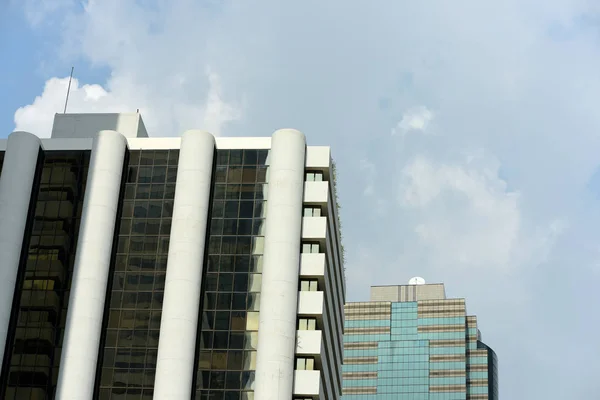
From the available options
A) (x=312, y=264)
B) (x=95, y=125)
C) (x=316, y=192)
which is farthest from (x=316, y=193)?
(x=95, y=125)

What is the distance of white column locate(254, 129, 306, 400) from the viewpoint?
98438mm

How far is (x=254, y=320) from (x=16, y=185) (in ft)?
91.4

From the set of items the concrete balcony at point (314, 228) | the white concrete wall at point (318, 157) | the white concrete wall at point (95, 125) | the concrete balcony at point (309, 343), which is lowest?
the concrete balcony at point (309, 343)

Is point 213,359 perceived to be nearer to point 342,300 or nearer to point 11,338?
point 11,338

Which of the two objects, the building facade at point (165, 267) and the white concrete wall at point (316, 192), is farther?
the white concrete wall at point (316, 192)

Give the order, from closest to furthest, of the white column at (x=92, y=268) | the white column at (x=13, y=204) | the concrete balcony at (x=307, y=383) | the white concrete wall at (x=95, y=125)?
1. the concrete balcony at (x=307, y=383)
2. the white column at (x=92, y=268)
3. the white column at (x=13, y=204)
4. the white concrete wall at (x=95, y=125)

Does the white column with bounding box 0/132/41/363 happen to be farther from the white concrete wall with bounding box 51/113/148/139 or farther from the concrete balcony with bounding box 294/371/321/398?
the concrete balcony with bounding box 294/371/321/398

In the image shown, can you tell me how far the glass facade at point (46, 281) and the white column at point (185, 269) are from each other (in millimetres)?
10281

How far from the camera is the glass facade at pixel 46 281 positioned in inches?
4038

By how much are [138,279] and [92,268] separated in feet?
14.5

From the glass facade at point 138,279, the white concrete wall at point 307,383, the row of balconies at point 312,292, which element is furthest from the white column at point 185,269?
the row of balconies at point 312,292

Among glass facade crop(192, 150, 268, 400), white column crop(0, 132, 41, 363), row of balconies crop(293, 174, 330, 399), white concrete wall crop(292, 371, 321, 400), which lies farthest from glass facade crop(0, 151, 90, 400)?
row of balconies crop(293, 174, 330, 399)

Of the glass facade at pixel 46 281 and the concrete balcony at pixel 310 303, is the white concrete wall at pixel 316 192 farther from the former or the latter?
the glass facade at pixel 46 281

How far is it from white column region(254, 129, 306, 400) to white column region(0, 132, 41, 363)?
2394 cm
